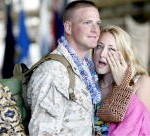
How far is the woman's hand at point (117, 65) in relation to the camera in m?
3.40

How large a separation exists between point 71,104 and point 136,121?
0.48 meters

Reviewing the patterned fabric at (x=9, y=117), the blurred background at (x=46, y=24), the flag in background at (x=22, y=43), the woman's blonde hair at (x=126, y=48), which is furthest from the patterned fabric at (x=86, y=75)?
the flag in background at (x=22, y=43)

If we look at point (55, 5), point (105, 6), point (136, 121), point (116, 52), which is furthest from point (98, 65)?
point (105, 6)

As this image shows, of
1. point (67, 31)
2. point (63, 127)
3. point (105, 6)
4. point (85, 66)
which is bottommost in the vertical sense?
point (105, 6)

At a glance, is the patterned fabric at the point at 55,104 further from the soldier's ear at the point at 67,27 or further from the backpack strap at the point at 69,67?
the soldier's ear at the point at 67,27

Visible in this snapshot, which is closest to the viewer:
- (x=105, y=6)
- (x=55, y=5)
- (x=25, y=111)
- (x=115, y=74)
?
(x=25, y=111)

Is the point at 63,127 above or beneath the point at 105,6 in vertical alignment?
above

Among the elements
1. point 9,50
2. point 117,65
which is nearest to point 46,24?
point 9,50

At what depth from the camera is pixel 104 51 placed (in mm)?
3471

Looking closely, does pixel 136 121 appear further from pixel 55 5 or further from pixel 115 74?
pixel 55 5

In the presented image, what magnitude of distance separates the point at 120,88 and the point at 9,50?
355 centimetres

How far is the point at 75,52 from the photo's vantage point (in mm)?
3213

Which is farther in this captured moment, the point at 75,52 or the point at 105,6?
the point at 105,6

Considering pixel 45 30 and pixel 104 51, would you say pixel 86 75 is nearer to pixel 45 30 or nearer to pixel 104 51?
pixel 104 51
